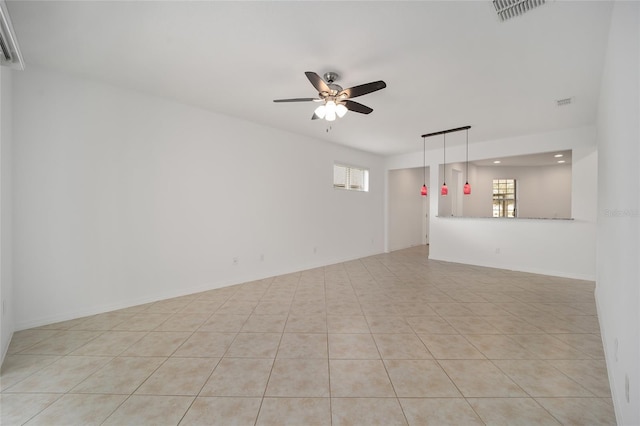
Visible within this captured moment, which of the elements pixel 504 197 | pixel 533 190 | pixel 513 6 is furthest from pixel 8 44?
pixel 533 190

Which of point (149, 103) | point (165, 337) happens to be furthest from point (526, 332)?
point (149, 103)

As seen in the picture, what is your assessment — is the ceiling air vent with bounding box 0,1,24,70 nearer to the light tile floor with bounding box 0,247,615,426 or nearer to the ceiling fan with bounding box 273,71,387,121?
the ceiling fan with bounding box 273,71,387,121

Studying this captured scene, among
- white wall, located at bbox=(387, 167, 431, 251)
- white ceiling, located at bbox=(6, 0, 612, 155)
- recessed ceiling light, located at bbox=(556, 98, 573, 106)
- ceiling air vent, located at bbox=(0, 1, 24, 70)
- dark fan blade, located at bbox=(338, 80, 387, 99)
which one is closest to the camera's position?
ceiling air vent, located at bbox=(0, 1, 24, 70)

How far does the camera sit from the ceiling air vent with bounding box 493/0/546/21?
1.96m

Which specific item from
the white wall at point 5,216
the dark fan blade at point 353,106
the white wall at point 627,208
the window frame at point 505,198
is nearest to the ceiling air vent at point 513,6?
the white wall at point 627,208

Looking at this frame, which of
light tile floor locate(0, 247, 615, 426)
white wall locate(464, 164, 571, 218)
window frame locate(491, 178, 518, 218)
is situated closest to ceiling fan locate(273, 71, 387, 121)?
light tile floor locate(0, 247, 615, 426)

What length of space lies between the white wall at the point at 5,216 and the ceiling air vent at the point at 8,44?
82 centimetres

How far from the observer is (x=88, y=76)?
3158 millimetres

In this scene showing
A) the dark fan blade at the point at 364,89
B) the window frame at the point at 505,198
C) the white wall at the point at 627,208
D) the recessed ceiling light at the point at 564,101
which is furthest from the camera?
the window frame at the point at 505,198

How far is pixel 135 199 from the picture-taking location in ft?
11.6

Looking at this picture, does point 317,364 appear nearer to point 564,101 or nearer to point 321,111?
point 321,111

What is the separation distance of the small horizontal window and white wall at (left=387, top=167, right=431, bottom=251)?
39.7 inches

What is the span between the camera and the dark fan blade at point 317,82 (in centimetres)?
244

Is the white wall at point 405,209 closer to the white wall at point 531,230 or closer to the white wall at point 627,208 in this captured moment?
the white wall at point 531,230
